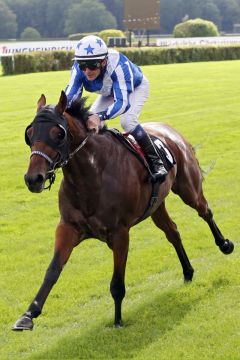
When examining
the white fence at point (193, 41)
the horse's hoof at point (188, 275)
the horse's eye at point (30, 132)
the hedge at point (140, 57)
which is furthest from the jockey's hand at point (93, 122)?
the white fence at point (193, 41)

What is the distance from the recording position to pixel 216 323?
17.9 ft

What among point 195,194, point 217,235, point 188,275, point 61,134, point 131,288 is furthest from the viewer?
point 217,235

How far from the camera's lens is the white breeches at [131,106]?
5.96 meters

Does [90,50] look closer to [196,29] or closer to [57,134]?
[57,134]

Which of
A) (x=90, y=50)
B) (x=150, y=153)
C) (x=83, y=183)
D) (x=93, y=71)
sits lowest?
(x=150, y=153)

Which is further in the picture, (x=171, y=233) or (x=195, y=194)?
(x=195, y=194)

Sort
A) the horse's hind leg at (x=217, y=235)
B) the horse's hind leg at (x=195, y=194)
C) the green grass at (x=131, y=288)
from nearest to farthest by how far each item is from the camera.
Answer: the green grass at (x=131, y=288)
the horse's hind leg at (x=195, y=194)
the horse's hind leg at (x=217, y=235)

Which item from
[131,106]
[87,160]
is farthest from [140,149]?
[87,160]

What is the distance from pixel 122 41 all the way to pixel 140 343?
51.5 meters

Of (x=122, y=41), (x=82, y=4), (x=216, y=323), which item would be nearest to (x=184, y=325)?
(x=216, y=323)

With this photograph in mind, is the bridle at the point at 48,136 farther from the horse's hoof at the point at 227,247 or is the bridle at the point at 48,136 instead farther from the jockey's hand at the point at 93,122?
the horse's hoof at the point at 227,247

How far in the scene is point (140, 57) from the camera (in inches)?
1620

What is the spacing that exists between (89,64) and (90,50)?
0.40 feet

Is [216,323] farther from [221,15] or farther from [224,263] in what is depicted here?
[221,15]
